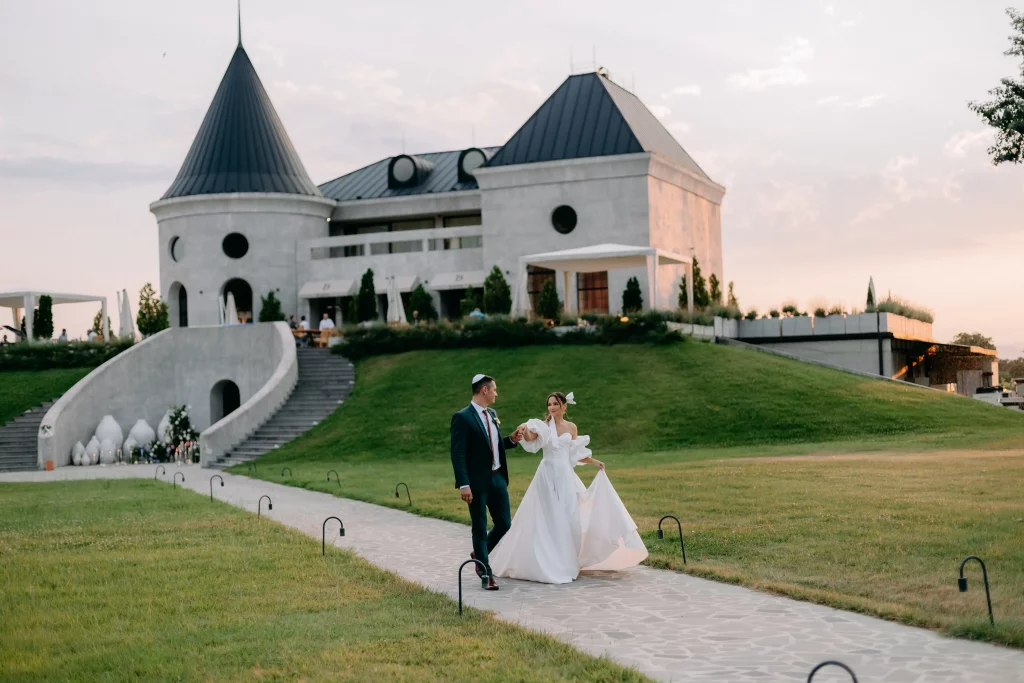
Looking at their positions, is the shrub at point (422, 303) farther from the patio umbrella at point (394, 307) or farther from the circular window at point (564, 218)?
the circular window at point (564, 218)

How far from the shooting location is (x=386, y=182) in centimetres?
5525

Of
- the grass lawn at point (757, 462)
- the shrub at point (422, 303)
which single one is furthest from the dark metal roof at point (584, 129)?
the grass lawn at point (757, 462)

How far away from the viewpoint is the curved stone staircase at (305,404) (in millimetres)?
32750

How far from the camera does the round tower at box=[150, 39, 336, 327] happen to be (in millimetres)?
49812

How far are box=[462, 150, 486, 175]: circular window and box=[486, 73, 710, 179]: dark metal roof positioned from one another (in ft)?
14.4

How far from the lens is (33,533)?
51.5 feet

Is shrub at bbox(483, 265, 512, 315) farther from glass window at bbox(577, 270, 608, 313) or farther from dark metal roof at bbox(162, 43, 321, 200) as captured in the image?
dark metal roof at bbox(162, 43, 321, 200)

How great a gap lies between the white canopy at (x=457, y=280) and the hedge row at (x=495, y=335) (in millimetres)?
7410

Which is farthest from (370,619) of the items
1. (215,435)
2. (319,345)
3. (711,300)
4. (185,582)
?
(711,300)

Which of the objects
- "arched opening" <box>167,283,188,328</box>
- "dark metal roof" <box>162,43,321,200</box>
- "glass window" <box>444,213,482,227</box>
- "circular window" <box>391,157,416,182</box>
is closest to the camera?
"dark metal roof" <box>162,43,321,200</box>

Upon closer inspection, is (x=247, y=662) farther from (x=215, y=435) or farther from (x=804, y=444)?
(x=215, y=435)

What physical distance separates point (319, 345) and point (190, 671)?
35.4 meters

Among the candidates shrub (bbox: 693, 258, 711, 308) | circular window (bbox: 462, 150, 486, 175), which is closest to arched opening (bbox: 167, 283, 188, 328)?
circular window (bbox: 462, 150, 486, 175)

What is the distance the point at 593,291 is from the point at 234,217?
16.8 meters
